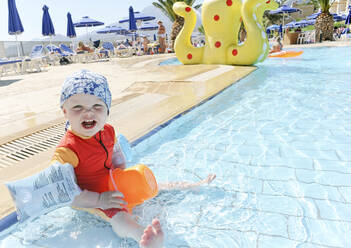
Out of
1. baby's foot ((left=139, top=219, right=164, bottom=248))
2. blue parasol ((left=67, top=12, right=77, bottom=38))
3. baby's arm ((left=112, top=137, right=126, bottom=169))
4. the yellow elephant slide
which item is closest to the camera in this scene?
baby's foot ((left=139, top=219, right=164, bottom=248))

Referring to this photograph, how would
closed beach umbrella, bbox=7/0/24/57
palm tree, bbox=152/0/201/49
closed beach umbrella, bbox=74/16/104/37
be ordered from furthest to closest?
closed beach umbrella, bbox=74/16/104/37
palm tree, bbox=152/0/201/49
closed beach umbrella, bbox=7/0/24/57

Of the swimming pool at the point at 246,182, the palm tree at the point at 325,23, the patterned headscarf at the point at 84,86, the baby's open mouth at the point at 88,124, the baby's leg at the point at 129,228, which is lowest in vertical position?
the swimming pool at the point at 246,182

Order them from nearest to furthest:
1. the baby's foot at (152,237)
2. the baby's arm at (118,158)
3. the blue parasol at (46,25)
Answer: the baby's foot at (152,237), the baby's arm at (118,158), the blue parasol at (46,25)

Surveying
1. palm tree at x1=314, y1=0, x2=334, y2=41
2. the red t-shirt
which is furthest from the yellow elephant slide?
palm tree at x1=314, y1=0, x2=334, y2=41

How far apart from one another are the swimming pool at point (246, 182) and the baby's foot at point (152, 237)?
34 cm

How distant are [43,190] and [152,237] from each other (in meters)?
0.64

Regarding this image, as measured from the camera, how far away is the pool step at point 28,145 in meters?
2.75

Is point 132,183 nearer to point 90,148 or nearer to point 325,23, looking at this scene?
point 90,148

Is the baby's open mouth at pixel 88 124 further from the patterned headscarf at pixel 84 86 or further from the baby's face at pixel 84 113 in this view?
the patterned headscarf at pixel 84 86

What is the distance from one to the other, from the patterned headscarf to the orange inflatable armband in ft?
1.57

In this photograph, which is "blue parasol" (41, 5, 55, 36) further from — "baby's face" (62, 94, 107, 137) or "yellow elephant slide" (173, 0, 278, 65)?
"baby's face" (62, 94, 107, 137)

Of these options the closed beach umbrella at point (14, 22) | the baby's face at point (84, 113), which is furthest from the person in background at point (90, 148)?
the closed beach umbrella at point (14, 22)

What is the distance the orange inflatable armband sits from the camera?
72.1 inches

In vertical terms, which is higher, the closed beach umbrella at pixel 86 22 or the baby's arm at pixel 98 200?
the closed beach umbrella at pixel 86 22
